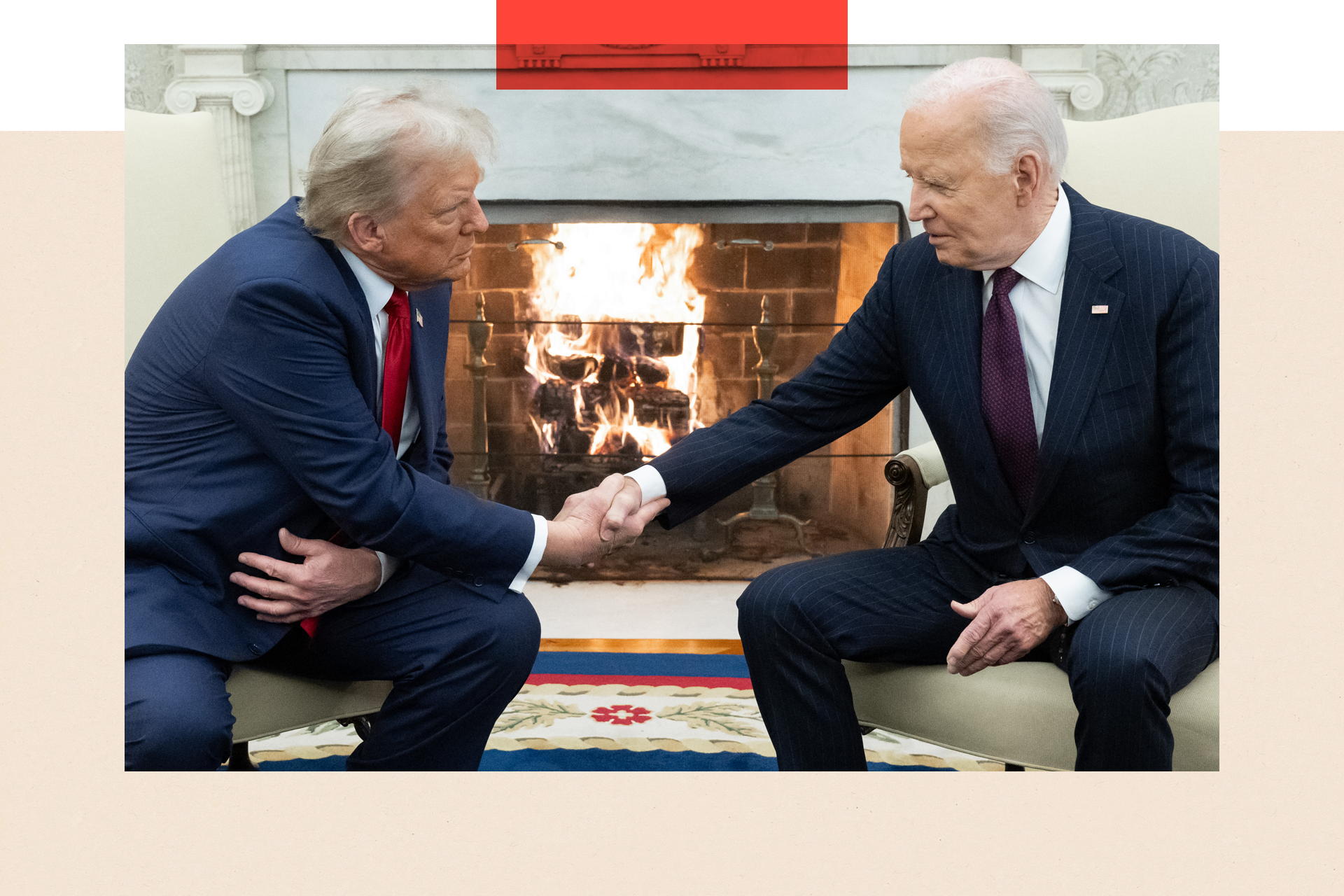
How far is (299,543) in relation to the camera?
5.12 ft

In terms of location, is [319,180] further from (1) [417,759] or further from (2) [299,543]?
(1) [417,759]

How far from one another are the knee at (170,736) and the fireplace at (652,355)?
2.20m

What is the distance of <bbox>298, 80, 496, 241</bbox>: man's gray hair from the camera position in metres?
1.53

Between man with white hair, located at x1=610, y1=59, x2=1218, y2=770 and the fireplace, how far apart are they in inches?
72.1

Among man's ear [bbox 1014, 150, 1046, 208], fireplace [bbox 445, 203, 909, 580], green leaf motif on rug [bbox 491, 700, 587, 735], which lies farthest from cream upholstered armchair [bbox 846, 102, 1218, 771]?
fireplace [bbox 445, 203, 909, 580]

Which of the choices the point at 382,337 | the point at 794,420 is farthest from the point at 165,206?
the point at 794,420

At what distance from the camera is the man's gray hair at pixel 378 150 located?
1.53 metres

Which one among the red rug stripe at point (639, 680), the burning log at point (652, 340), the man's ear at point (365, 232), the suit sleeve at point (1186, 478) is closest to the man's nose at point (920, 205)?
the suit sleeve at point (1186, 478)

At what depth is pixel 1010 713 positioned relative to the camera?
150 cm

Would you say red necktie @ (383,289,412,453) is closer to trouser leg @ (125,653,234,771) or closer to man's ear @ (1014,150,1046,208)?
trouser leg @ (125,653,234,771)

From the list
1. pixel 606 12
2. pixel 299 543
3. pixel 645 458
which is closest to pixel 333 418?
pixel 299 543

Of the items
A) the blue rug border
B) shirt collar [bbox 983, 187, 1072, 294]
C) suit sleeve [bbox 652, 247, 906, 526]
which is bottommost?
the blue rug border

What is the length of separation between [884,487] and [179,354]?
8.28ft

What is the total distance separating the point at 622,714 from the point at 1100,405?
1.33 meters
